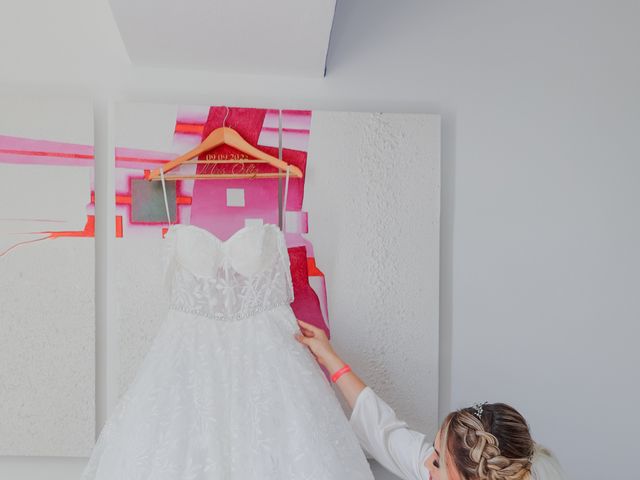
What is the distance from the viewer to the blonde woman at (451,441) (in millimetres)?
1144

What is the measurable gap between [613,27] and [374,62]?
809 mm

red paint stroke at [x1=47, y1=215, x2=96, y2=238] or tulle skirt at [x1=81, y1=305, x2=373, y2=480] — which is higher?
red paint stroke at [x1=47, y1=215, x2=96, y2=238]

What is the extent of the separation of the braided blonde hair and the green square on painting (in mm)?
970

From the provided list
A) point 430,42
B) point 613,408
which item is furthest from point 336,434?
point 430,42

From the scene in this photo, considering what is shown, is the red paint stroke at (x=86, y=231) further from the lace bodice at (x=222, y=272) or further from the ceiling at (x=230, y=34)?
the ceiling at (x=230, y=34)

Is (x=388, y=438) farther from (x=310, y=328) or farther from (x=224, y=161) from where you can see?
(x=224, y=161)

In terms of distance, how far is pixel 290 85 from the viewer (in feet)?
5.71

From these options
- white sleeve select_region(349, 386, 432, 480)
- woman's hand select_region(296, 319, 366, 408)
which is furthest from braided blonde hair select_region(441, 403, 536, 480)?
woman's hand select_region(296, 319, 366, 408)

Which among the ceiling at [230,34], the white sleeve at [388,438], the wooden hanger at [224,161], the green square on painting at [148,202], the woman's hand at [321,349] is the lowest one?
the white sleeve at [388,438]

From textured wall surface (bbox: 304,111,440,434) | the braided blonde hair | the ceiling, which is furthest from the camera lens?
textured wall surface (bbox: 304,111,440,434)

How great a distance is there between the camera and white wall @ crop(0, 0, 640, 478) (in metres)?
1.80

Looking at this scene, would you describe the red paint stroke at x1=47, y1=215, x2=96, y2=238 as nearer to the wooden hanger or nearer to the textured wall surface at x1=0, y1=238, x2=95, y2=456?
the textured wall surface at x1=0, y1=238, x2=95, y2=456

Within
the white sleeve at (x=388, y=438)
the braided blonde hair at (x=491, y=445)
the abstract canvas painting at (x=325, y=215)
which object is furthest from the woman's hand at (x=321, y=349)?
the braided blonde hair at (x=491, y=445)

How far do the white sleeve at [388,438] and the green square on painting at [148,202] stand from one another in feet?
2.49
